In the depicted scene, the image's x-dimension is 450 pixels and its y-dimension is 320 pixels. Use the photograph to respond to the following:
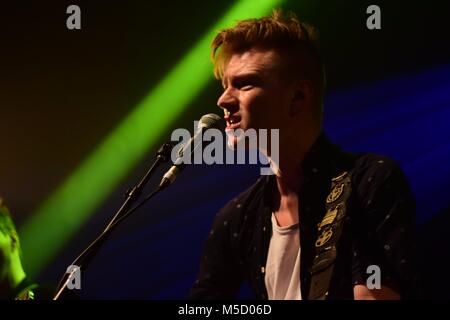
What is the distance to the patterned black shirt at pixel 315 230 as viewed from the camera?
6.41 ft

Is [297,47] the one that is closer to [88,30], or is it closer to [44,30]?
[88,30]

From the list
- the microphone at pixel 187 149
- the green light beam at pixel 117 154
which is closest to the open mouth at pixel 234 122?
the microphone at pixel 187 149

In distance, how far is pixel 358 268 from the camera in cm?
199

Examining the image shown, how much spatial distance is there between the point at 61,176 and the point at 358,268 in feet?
5.34

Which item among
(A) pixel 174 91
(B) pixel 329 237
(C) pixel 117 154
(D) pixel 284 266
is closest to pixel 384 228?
(B) pixel 329 237

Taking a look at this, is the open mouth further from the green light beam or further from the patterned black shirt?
the green light beam

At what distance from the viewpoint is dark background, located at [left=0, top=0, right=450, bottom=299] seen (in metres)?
2.41

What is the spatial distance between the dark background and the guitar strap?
0.38 m

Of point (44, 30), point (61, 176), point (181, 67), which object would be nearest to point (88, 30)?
point (44, 30)

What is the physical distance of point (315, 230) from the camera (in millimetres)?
2152

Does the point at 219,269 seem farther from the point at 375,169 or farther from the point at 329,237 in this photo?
the point at 375,169

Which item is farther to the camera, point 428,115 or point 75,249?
point 75,249

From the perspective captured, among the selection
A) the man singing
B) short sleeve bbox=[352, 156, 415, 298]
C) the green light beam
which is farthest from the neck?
the green light beam
